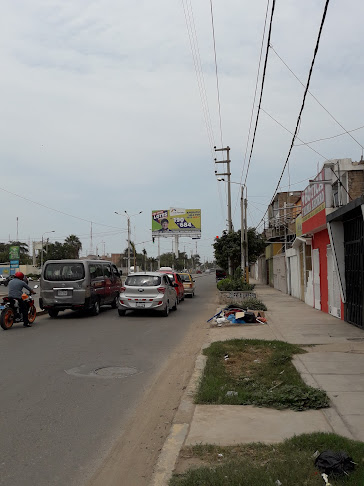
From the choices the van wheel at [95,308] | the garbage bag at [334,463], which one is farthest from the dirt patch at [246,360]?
the van wheel at [95,308]

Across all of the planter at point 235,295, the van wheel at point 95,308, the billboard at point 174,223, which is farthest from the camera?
the billboard at point 174,223

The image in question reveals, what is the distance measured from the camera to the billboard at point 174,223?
77812 mm

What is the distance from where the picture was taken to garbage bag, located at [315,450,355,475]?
376cm

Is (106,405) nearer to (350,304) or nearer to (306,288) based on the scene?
(350,304)

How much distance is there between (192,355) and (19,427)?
16.5ft

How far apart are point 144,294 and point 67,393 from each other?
1014 centimetres

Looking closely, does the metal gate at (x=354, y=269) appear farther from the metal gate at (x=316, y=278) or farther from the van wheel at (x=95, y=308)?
the van wheel at (x=95, y=308)

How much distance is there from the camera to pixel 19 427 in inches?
207

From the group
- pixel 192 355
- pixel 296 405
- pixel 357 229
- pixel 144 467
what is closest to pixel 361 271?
pixel 357 229

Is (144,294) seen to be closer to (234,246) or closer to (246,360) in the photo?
(246,360)

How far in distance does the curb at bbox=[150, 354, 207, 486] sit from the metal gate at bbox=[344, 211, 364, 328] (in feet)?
21.3

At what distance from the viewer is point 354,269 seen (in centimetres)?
1254

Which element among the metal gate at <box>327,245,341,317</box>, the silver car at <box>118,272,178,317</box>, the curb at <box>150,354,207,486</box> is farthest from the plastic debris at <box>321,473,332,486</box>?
the silver car at <box>118,272,178,317</box>

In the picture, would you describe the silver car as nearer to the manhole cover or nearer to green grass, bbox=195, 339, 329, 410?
green grass, bbox=195, 339, 329, 410
